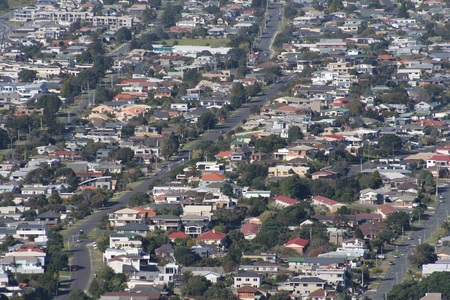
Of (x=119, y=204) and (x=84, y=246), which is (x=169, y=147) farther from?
(x=84, y=246)

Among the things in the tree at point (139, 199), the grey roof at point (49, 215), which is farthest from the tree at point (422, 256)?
the grey roof at point (49, 215)

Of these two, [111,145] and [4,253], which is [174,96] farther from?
[4,253]

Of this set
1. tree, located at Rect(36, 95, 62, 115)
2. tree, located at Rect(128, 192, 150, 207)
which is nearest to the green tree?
tree, located at Rect(36, 95, 62, 115)

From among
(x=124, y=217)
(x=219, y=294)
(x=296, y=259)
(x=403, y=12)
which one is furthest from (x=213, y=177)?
(x=403, y=12)

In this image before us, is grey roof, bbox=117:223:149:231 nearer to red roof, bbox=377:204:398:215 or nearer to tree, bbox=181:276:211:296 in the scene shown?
tree, bbox=181:276:211:296

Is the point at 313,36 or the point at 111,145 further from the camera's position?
the point at 313,36

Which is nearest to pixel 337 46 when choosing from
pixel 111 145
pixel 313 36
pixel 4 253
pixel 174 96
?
pixel 313 36
